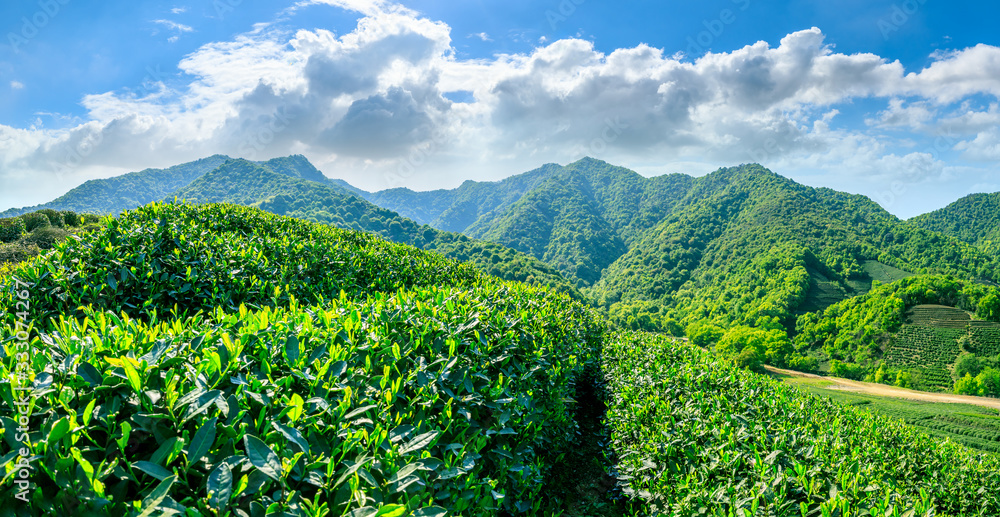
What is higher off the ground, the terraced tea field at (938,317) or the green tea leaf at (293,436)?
the green tea leaf at (293,436)

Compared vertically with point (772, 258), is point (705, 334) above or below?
below

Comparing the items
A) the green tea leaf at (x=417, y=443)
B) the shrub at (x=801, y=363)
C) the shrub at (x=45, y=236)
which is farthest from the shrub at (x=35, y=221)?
the shrub at (x=801, y=363)

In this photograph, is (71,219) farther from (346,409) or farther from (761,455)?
(761,455)

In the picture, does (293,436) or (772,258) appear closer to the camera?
(293,436)

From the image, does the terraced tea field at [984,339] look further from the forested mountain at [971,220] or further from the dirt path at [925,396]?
the forested mountain at [971,220]

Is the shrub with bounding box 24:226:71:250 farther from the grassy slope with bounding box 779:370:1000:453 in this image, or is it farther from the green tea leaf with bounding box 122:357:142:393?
the grassy slope with bounding box 779:370:1000:453

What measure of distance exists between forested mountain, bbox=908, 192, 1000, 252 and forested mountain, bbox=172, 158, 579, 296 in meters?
137

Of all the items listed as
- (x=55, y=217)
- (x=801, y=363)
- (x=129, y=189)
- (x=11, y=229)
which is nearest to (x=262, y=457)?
(x=11, y=229)

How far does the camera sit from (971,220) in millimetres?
133625

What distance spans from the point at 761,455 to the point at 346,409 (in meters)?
3.29

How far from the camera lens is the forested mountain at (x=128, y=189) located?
104312mm

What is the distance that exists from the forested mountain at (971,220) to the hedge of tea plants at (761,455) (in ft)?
570

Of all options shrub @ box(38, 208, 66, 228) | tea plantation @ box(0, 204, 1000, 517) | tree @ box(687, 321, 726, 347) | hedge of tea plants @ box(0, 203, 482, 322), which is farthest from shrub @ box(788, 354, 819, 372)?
shrub @ box(38, 208, 66, 228)

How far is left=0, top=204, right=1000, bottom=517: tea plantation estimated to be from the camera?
1584 mm
